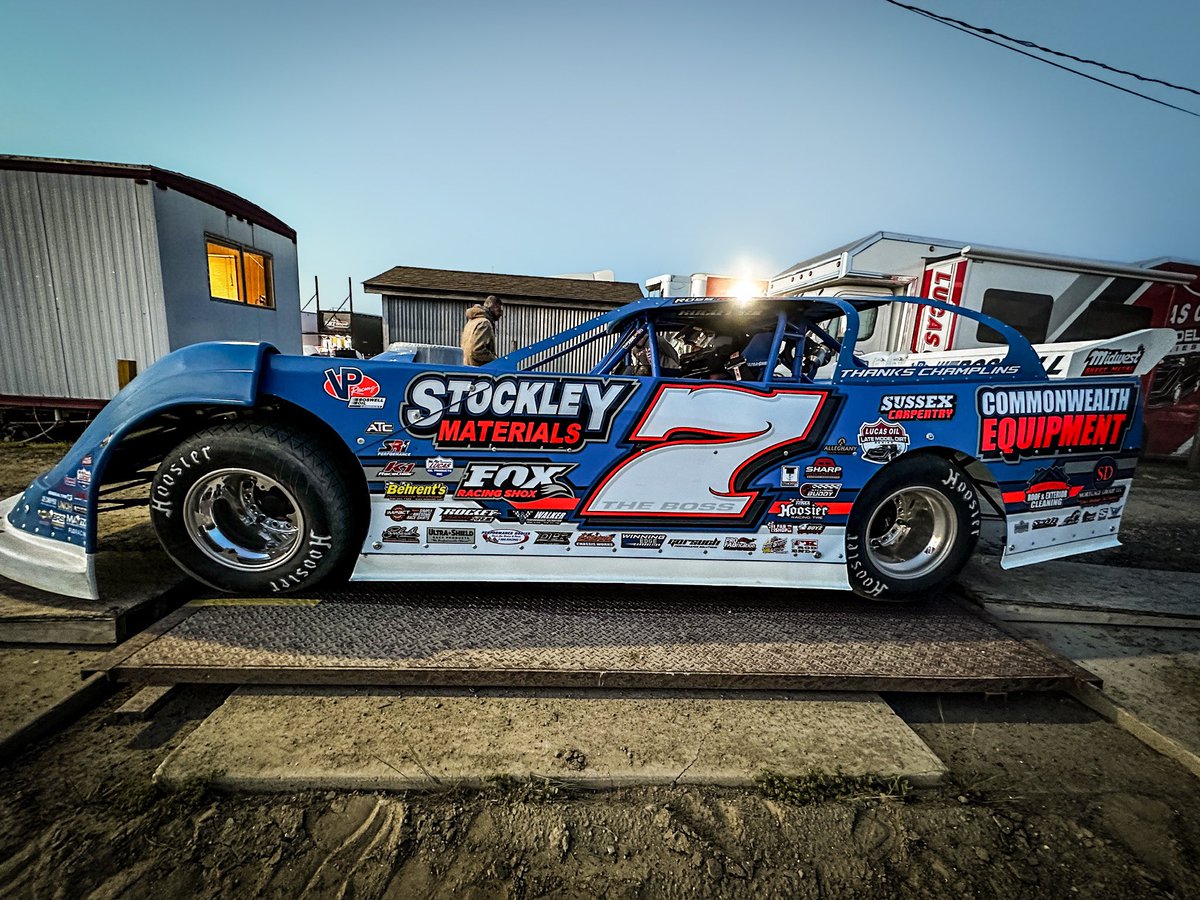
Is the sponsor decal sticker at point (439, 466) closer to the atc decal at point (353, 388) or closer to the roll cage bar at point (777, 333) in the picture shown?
the atc decal at point (353, 388)

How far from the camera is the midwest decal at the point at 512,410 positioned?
2150 mm

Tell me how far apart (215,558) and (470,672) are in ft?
4.41

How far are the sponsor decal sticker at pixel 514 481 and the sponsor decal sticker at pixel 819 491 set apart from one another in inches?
42.2

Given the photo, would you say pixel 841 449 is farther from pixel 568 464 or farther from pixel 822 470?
pixel 568 464

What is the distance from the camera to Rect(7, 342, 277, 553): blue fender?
2078mm

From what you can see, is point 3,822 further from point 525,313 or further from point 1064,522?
point 525,313

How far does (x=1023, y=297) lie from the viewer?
21.7 feet

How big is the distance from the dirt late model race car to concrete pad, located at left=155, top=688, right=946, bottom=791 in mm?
548

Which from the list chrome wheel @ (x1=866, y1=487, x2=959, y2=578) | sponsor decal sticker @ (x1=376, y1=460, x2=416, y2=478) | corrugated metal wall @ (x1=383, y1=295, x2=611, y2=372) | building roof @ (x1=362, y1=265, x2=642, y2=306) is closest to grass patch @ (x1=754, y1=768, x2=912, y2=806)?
chrome wheel @ (x1=866, y1=487, x2=959, y2=578)

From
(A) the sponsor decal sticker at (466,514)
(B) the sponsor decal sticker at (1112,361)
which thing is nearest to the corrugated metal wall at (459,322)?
(B) the sponsor decal sticker at (1112,361)

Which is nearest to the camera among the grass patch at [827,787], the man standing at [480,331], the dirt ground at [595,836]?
the dirt ground at [595,836]

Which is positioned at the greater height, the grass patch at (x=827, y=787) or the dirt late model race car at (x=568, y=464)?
the dirt late model race car at (x=568, y=464)

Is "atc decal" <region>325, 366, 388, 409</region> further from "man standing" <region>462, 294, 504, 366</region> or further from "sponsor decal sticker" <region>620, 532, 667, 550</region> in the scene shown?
"man standing" <region>462, 294, 504, 366</region>

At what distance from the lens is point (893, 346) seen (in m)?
6.93
